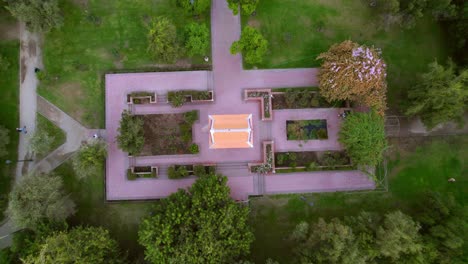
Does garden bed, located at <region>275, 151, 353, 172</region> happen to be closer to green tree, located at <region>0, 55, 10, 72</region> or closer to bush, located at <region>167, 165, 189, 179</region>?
bush, located at <region>167, 165, 189, 179</region>

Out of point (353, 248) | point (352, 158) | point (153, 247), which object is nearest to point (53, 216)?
point (153, 247)

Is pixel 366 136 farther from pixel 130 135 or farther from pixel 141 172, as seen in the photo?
pixel 141 172

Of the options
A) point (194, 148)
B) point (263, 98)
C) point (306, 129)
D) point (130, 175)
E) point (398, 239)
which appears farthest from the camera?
point (306, 129)

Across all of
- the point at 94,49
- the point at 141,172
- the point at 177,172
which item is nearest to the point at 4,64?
the point at 94,49

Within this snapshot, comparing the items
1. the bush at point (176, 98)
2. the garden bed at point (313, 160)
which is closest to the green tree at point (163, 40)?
the bush at point (176, 98)

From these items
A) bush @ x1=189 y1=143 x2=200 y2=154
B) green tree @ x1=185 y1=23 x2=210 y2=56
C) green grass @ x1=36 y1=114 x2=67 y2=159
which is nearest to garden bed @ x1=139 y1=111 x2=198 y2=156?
bush @ x1=189 y1=143 x2=200 y2=154
